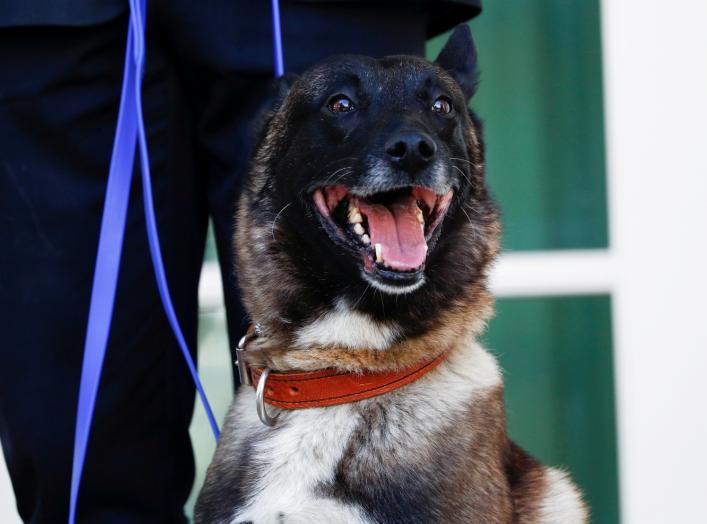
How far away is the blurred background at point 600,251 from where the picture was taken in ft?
9.21

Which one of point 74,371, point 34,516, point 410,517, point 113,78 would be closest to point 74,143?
point 113,78

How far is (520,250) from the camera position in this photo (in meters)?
3.15

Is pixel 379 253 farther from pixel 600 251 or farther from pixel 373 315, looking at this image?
pixel 600 251

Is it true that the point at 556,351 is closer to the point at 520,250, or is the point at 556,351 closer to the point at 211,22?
the point at 520,250

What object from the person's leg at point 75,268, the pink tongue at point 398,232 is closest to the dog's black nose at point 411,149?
the pink tongue at point 398,232

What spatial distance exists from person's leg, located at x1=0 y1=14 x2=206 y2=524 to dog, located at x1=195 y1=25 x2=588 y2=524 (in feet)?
0.75

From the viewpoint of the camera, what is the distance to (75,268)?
1.94 m

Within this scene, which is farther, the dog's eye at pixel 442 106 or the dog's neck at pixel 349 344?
the dog's eye at pixel 442 106

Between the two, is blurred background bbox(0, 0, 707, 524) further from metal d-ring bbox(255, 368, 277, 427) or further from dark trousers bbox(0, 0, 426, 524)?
metal d-ring bbox(255, 368, 277, 427)

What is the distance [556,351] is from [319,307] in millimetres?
1603

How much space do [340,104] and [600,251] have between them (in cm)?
141

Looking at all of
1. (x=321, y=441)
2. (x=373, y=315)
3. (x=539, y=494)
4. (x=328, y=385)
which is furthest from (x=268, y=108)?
(x=539, y=494)

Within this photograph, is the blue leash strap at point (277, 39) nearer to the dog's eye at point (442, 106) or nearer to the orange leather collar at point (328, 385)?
the dog's eye at point (442, 106)

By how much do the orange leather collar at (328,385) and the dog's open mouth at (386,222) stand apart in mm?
215
